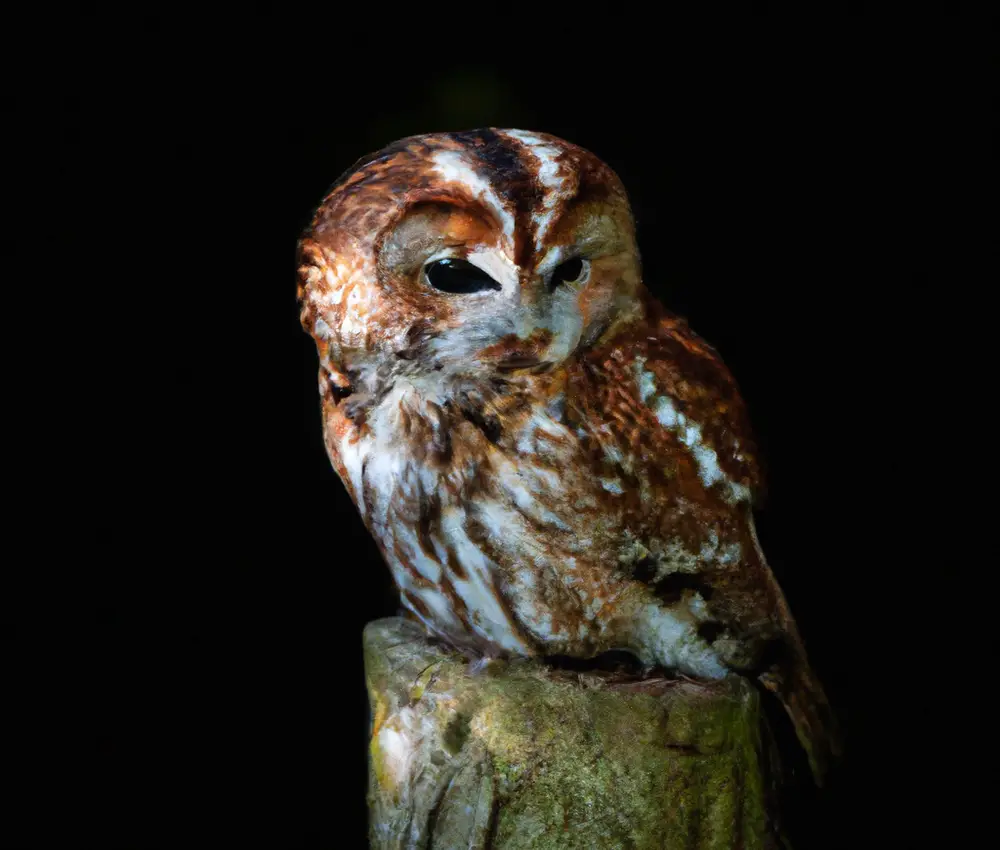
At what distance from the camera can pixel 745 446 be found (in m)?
1.84

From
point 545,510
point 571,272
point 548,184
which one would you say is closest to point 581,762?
point 545,510

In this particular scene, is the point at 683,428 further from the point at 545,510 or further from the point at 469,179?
the point at 469,179

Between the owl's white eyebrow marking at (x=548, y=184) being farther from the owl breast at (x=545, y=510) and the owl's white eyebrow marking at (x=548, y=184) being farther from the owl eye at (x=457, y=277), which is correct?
the owl breast at (x=545, y=510)

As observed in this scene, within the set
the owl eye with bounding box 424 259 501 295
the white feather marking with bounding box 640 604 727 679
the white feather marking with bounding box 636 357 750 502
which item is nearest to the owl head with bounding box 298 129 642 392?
the owl eye with bounding box 424 259 501 295

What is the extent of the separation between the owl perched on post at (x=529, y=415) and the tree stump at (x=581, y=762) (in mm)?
62

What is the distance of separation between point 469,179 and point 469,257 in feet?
0.33

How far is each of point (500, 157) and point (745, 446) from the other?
567 mm

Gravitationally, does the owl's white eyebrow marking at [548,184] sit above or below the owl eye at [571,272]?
above

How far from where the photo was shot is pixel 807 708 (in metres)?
1.92

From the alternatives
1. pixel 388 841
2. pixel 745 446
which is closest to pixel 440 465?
pixel 745 446

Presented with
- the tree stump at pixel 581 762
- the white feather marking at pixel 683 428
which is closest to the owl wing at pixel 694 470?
the white feather marking at pixel 683 428

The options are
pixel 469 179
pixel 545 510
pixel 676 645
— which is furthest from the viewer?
pixel 676 645

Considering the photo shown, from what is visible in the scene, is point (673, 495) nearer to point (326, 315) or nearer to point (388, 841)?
point (326, 315)

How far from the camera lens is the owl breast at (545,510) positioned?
1703 mm
